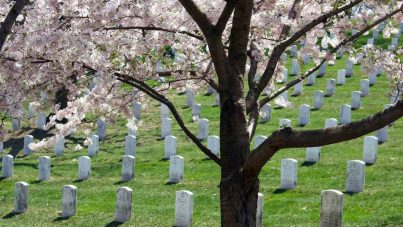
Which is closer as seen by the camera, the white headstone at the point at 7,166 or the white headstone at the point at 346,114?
the white headstone at the point at 7,166

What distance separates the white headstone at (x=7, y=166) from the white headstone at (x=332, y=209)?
33.0 ft

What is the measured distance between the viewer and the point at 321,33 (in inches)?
447

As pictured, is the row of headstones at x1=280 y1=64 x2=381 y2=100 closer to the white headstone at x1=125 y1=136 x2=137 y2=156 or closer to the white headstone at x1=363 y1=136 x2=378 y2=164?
the white headstone at x1=125 y1=136 x2=137 y2=156

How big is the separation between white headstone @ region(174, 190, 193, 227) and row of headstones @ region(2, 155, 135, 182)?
4.21m

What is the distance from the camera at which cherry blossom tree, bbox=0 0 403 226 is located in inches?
307

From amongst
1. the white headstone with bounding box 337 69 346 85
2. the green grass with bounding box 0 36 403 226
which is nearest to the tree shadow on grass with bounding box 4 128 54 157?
the green grass with bounding box 0 36 403 226

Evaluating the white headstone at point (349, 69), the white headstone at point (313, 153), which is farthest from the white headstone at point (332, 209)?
the white headstone at point (349, 69)

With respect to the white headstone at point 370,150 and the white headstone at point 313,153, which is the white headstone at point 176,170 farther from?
the white headstone at point 370,150

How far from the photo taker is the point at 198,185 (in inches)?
647

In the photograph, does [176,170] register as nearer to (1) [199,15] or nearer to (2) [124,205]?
(2) [124,205]

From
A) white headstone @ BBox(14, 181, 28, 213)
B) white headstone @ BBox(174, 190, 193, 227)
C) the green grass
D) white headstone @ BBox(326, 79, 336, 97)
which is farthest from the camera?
white headstone @ BBox(326, 79, 336, 97)

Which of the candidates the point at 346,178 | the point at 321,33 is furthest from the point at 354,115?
the point at 321,33

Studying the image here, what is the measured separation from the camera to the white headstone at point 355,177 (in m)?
14.3

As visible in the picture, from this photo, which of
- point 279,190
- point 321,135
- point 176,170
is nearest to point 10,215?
point 176,170
